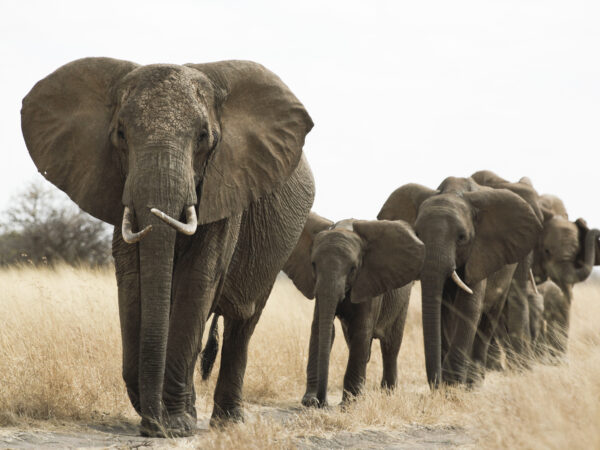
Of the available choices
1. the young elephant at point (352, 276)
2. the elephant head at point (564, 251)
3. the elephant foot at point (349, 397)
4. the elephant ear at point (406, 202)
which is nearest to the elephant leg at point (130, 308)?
the young elephant at point (352, 276)

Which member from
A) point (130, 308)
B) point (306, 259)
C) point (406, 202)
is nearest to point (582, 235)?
point (406, 202)

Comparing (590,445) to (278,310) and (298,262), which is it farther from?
(278,310)

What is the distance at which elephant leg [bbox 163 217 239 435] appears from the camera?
6.54 metres

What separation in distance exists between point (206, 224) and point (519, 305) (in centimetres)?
697

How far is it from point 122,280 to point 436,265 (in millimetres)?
4296

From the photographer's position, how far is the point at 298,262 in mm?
10453

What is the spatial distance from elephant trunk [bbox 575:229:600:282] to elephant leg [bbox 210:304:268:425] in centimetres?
796

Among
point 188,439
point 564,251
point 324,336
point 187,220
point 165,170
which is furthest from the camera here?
point 564,251

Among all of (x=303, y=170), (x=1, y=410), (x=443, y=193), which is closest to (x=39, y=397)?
(x=1, y=410)

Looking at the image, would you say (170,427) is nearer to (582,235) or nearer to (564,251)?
(564,251)

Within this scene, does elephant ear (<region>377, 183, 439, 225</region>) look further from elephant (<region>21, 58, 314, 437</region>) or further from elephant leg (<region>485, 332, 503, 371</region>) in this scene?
elephant (<region>21, 58, 314, 437</region>)

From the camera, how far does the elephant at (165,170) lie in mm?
6008

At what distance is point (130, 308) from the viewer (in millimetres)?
6492

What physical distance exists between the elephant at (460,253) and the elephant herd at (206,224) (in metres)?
0.02
